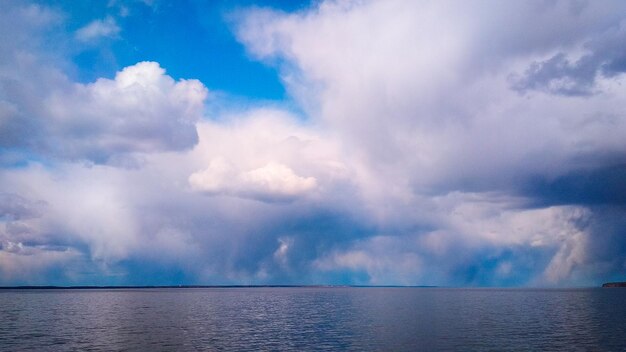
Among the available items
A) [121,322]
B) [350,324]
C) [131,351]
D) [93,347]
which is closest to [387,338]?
[350,324]

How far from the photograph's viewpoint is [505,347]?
6975cm

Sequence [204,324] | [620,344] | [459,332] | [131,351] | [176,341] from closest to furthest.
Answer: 1. [131,351]
2. [620,344]
3. [176,341]
4. [459,332]
5. [204,324]

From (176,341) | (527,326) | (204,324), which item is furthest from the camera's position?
(204,324)

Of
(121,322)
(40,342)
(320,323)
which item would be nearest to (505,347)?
(320,323)

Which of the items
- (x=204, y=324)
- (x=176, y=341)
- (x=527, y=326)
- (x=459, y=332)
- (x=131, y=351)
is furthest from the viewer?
(x=204, y=324)

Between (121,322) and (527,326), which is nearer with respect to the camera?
(527,326)

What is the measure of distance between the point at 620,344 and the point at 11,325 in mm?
124340

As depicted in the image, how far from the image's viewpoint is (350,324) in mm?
104938

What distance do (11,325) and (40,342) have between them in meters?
37.7

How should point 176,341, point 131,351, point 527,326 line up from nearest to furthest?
1. point 131,351
2. point 176,341
3. point 527,326

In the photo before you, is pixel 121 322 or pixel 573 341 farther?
pixel 121 322

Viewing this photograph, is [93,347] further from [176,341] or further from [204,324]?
[204,324]

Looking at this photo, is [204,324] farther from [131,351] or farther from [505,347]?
[505,347]

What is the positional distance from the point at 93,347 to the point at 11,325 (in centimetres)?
4952
